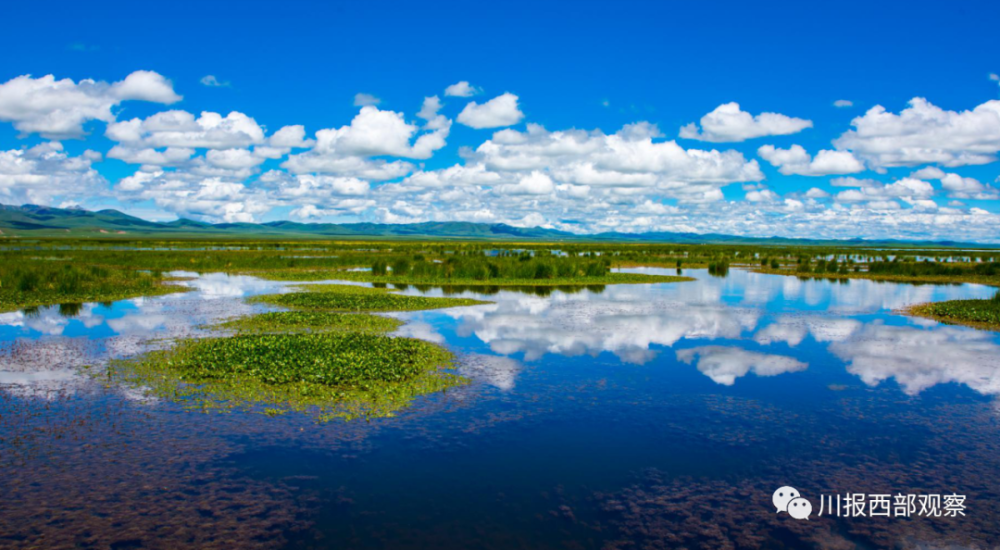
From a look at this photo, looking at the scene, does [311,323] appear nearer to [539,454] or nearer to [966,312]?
[539,454]

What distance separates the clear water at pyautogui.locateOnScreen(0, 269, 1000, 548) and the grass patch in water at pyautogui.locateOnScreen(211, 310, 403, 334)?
3.71 meters

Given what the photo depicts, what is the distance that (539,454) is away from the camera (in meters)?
12.8

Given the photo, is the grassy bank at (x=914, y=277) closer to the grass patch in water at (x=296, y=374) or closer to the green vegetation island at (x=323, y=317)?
the green vegetation island at (x=323, y=317)

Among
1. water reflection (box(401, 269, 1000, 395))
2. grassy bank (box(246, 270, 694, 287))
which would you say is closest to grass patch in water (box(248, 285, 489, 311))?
water reflection (box(401, 269, 1000, 395))

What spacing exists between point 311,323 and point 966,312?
3119 centimetres

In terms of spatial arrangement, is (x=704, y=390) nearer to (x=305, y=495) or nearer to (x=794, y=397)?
(x=794, y=397)

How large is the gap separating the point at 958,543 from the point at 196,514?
11282mm

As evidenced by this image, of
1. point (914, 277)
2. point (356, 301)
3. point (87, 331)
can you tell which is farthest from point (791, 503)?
point (914, 277)

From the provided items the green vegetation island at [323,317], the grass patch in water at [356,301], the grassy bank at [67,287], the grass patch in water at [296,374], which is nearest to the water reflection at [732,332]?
the grass patch in water at [356,301]

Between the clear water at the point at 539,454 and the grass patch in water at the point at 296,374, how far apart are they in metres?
0.83

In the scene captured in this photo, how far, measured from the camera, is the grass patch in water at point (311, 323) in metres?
26.1

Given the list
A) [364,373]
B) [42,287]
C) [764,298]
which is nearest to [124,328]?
[364,373]

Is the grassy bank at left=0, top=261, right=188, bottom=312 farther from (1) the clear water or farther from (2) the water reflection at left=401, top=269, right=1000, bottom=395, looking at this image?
(2) the water reflection at left=401, top=269, right=1000, bottom=395

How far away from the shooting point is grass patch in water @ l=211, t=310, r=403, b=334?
85.7 feet
